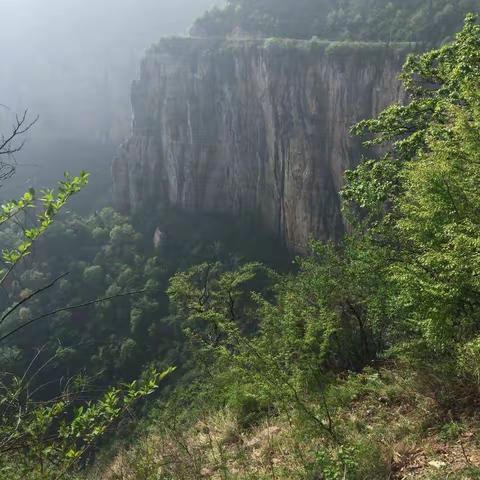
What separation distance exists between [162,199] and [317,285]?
56143 millimetres

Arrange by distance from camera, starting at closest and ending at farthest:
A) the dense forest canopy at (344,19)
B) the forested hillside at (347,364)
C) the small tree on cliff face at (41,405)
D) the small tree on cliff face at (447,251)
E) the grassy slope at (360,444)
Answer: the small tree on cliff face at (41,405), the forested hillside at (347,364), the grassy slope at (360,444), the small tree on cliff face at (447,251), the dense forest canopy at (344,19)

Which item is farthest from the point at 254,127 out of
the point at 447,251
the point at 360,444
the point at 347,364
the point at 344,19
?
the point at 360,444

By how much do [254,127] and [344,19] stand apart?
15.1 metres

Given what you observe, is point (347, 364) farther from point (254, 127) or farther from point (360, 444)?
point (254, 127)

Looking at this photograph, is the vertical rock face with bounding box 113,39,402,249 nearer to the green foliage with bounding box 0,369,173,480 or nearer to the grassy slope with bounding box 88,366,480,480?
the grassy slope with bounding box 88,366,480,480

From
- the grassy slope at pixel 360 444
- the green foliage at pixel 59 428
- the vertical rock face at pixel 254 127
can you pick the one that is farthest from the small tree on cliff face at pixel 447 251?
the vertical rock face at pixel 254 127

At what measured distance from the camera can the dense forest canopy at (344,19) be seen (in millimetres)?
42438

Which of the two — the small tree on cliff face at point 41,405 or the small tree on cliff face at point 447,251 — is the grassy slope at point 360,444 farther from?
the small tree on cliff face at point 41,405

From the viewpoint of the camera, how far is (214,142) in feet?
195

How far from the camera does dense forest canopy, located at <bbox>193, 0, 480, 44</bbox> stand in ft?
139

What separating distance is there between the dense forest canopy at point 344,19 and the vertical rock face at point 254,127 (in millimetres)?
4133

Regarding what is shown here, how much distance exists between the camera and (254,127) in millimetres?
55281

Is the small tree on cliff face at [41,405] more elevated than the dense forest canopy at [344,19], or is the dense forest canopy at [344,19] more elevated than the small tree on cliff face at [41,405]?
the dense forest canopy at [344,19]

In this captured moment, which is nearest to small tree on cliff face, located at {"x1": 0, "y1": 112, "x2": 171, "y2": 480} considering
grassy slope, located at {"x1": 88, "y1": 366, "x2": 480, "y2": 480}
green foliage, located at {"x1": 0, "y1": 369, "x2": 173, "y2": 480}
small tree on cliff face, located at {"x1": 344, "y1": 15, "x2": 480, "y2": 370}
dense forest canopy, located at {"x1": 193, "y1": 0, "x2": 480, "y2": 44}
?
green foliage, located at {"x1": 0, "y1": 369, "x2": 173, "y2": 480}
